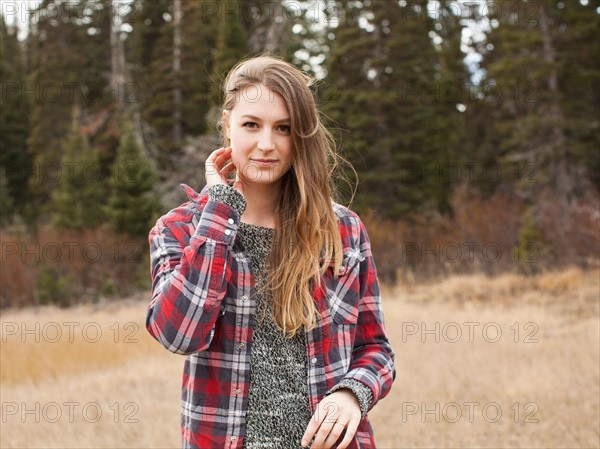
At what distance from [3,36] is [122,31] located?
10054 millimetres

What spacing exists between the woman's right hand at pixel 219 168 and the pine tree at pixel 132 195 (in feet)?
52.7

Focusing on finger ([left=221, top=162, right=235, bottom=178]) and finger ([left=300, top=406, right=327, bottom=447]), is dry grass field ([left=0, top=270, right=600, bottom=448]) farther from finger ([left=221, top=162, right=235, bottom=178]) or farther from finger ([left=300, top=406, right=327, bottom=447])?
finger ([left=221, top=162, right=235, bottom=178])

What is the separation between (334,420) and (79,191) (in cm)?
2118

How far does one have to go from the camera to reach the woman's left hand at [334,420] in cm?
159

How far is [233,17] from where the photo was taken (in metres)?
19.0

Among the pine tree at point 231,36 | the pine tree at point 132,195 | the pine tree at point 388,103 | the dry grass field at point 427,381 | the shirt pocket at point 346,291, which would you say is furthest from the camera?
the pine tree at point 231,36

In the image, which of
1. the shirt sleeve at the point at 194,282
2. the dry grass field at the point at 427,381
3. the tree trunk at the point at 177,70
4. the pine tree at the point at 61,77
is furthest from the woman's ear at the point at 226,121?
the pine tree at the point at 61,77

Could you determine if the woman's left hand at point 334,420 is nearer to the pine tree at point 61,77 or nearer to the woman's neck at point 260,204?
the woman's neck at point 260,204

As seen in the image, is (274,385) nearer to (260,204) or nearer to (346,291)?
(346,291)

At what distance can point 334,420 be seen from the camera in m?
1.60

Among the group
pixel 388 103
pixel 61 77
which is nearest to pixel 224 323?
pixel 388 103

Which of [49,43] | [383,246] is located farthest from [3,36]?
[383,246]

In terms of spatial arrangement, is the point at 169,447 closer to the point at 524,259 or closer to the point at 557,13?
the point at 524,259

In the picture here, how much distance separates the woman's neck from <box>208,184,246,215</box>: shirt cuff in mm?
117
